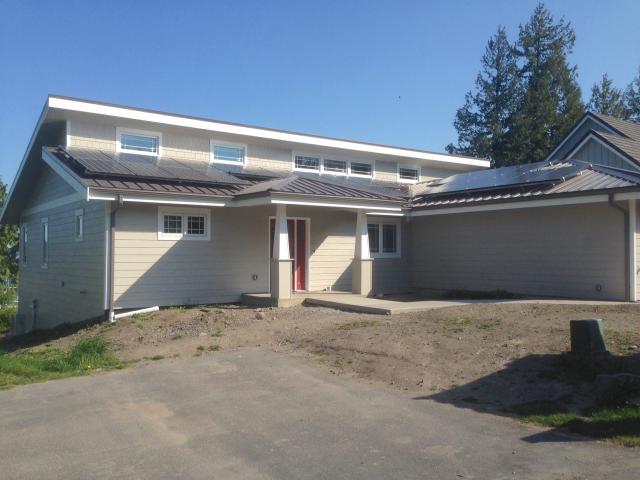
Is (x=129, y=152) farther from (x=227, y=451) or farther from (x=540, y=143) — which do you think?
(x=540, y=143)

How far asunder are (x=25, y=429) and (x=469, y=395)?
528 cm

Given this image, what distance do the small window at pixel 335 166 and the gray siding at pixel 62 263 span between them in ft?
26.8

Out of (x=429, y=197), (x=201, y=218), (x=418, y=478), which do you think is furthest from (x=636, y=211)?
(x=418, y=478)

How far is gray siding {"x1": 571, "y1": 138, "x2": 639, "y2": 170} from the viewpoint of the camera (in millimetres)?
18844

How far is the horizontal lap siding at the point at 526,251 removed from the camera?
1448cm

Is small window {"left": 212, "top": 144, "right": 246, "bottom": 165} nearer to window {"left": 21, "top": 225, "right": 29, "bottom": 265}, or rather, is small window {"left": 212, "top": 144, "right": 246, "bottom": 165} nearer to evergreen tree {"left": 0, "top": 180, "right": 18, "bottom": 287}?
window {"left": 21, "top": 225, "right": 29, "bottom": 265}

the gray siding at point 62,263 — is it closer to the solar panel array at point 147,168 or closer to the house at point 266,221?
the house at point 266,221

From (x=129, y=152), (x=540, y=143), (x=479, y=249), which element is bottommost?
(x=479, y=249)

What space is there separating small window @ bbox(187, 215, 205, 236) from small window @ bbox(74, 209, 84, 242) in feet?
9.79

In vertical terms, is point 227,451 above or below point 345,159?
below

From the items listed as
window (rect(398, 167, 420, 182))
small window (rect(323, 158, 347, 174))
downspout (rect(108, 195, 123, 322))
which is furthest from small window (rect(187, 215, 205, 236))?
window (rect(398, 167, 420, 182))

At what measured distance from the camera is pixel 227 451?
5.81m

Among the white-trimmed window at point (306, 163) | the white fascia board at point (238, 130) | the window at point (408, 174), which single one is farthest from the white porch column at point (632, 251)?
the white-trimmed window at point (306, 163)

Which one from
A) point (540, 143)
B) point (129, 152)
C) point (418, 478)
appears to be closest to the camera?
point (418, 478)
